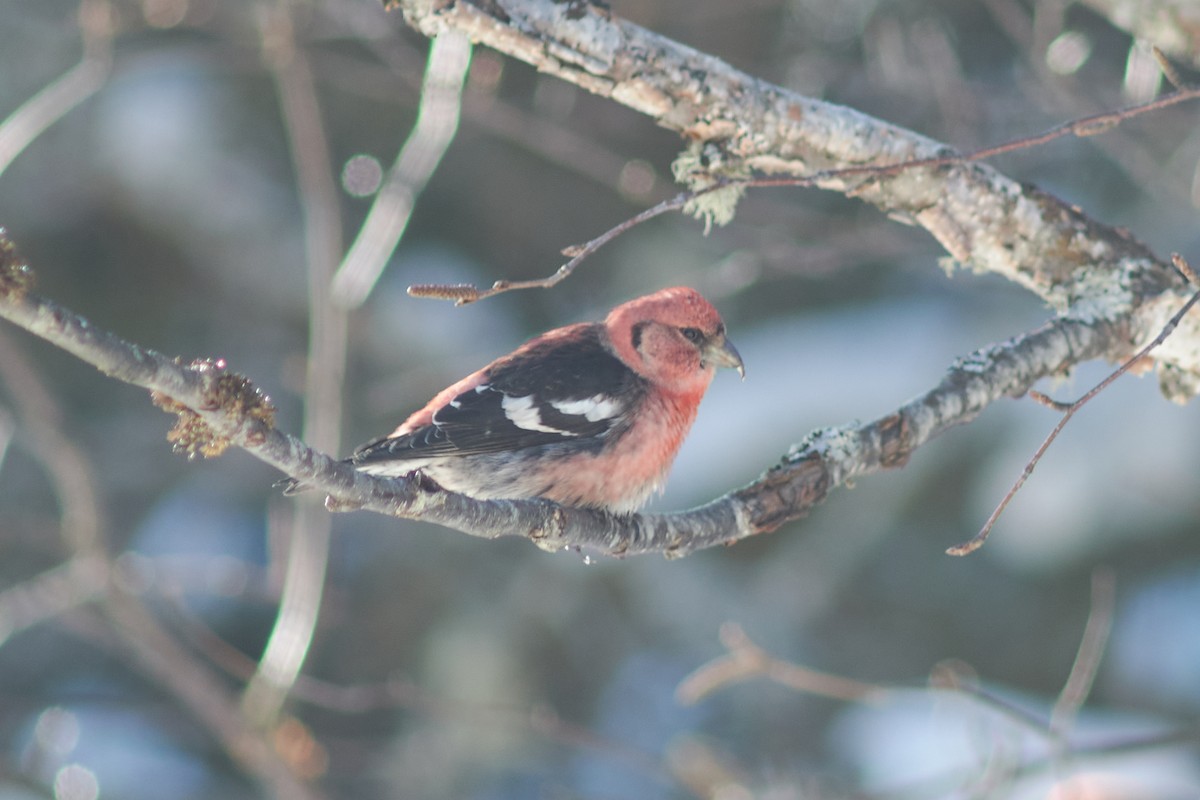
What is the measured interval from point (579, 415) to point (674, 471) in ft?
13.5

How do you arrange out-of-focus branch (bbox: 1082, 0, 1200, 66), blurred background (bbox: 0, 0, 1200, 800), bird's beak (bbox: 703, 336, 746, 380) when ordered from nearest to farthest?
out-of-focus branch (bbox: 1082, 0, 1200, 66), bird's beak (bbox: 703, 336, 746, 380), blurred background (bbox: 0, 0, 1200, 800)

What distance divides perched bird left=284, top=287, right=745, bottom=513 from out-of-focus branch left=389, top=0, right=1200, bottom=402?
41.2 inches

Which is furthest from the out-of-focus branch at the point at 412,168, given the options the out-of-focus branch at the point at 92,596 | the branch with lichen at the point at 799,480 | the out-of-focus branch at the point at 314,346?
the branch with lichen at the point at 799,480

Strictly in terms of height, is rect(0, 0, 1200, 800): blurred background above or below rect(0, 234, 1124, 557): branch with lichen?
above

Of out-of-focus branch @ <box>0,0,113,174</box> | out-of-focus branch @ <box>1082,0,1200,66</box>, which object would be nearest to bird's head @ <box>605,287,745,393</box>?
out-of-focus branch @ <box>1082,0,1200,66</box>

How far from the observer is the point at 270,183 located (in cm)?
845

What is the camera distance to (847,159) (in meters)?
3.18

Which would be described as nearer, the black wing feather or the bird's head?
the black wing feather

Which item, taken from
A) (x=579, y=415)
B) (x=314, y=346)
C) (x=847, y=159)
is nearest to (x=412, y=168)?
(x=314, y=346)

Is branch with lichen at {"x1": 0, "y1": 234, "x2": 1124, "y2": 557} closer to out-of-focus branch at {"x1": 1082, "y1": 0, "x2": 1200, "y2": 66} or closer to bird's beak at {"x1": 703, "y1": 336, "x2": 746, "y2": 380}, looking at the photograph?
bird's beak at {"x1": 703, "y1": 336, "x2": 746, "y2": 380}

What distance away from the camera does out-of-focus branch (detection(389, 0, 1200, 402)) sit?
2787 mm

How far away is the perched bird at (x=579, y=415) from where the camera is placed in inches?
147

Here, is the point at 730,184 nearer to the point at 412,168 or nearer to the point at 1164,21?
the point at 1164,21

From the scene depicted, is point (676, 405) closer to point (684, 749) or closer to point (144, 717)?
point (684, 749)
